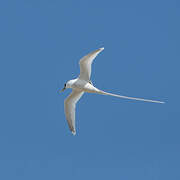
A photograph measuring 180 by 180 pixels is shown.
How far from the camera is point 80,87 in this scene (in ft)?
82.5

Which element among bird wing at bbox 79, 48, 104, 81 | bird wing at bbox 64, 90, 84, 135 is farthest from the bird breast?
bird wing at bbox 64, 90, 84, 135

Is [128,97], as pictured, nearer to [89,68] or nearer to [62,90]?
[89,68]

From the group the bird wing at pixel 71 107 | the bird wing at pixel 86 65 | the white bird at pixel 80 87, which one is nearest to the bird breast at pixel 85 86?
the white bird at pixel 80 87

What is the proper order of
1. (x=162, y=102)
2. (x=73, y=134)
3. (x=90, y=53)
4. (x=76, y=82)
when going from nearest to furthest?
(x=162, y=102) → (x=90, y=53) → (x=76, y=82) → (x=73, y=134)

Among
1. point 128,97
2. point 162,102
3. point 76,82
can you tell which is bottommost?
point 162,102

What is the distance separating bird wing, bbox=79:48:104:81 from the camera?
2396cm

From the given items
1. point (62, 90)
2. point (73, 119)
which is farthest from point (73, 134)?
point (62, 90)

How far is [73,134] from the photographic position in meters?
27.1

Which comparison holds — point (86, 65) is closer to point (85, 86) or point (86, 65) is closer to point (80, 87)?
point (85, 86)

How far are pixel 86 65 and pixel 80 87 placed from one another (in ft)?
4.22

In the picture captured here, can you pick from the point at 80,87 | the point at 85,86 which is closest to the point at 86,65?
the point at 85,86

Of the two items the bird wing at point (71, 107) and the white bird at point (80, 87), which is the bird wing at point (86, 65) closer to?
the white bird at point (80, 87)

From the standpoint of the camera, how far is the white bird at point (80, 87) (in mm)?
24225

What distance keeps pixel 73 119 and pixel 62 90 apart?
1898 millimetres
